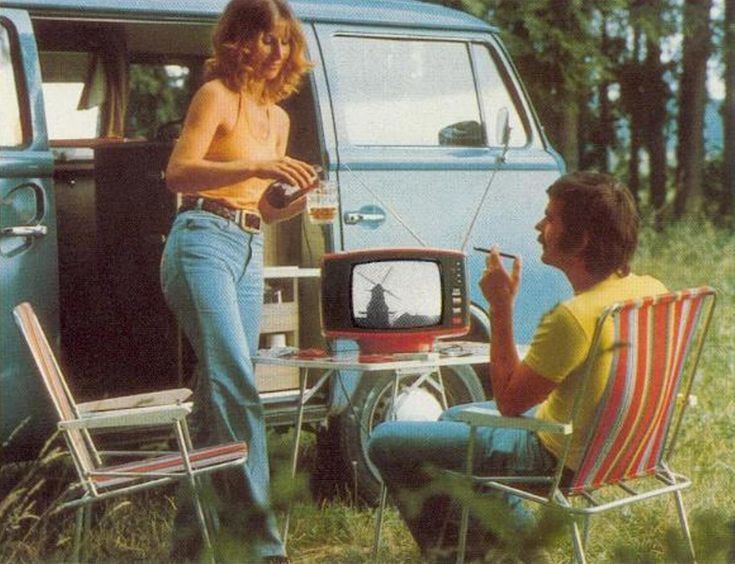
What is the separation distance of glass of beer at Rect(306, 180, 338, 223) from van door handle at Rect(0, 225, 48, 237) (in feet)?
2.75

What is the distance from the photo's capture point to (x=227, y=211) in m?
4.32

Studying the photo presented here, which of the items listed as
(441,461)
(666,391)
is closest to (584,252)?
(666,391)

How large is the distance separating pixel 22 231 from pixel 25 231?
0.01 meters

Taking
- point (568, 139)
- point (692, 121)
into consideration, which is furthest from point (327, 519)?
point (692, 121)

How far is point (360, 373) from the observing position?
17.7 ft

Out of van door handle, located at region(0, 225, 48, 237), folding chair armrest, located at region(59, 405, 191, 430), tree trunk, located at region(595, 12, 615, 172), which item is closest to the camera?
folding chair armrest, located at region(59, 405, 191, 430)

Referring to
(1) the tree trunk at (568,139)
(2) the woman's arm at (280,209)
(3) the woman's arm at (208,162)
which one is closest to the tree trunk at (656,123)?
(1) the tree trunk at (568,139)

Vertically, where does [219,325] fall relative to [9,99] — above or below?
below

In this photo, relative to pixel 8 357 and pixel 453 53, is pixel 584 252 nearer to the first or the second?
pixel 8 357

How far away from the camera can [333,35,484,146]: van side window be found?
547cm

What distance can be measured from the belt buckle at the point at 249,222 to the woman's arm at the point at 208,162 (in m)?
0.18

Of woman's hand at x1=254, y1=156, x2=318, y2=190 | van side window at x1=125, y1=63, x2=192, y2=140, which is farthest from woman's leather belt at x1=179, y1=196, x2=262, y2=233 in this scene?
van side window at x1=125, y1=63, x2=192, y2=140

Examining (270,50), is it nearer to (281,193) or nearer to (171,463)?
(281,193)

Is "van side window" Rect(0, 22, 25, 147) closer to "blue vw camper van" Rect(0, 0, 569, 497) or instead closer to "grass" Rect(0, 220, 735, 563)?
"blue vw camper van" Rect(0, 0, 569, 497)
